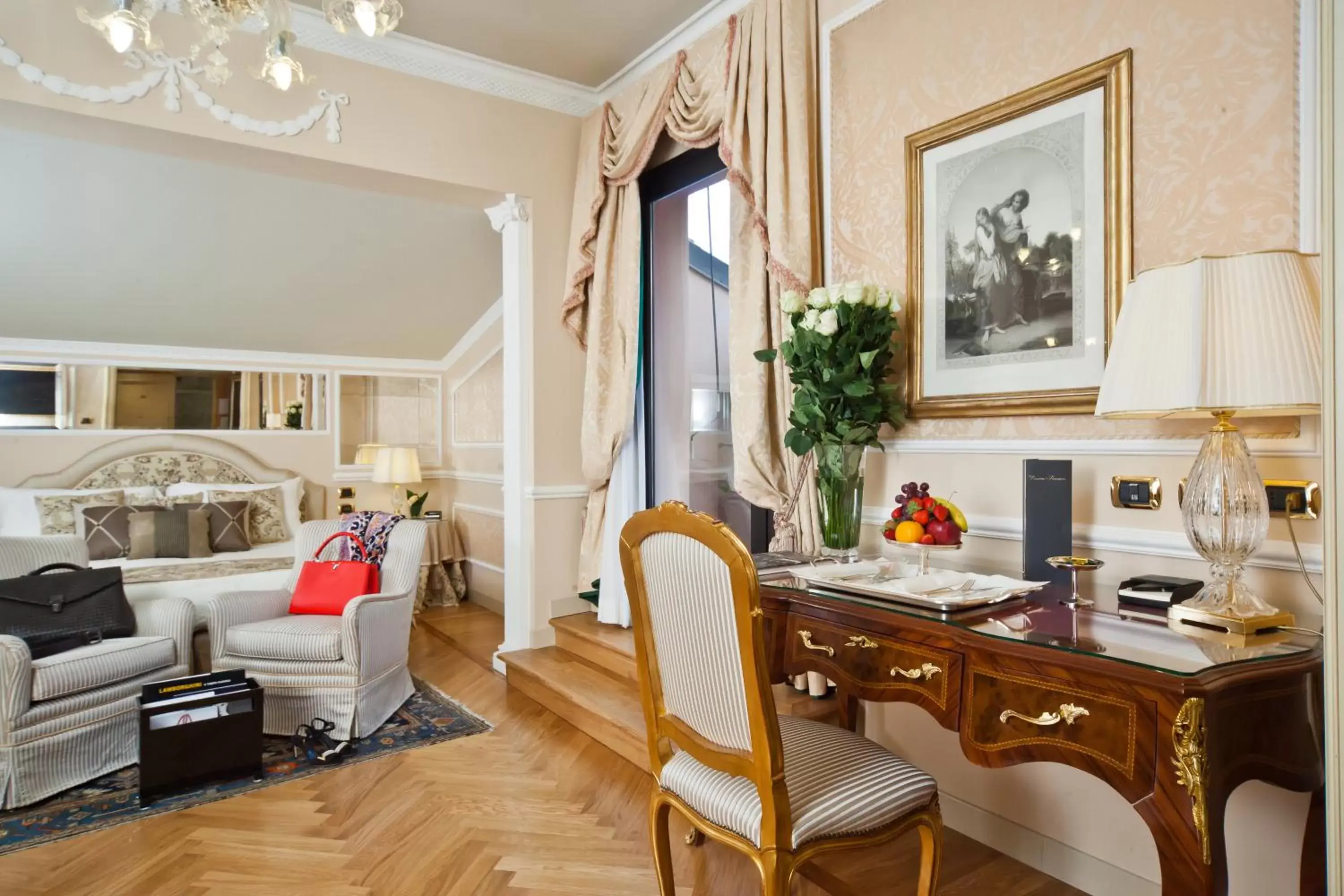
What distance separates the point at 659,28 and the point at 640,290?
1.13 metres

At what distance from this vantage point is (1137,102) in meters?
1.88

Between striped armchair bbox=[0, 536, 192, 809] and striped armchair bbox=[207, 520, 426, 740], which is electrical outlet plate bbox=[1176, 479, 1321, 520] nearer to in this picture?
striped armchair bbox=[207, 520, 426, 740]

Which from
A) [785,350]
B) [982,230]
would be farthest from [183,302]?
[982,230]

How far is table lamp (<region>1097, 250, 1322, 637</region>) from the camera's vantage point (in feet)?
4.28

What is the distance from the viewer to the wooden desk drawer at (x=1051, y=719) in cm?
125

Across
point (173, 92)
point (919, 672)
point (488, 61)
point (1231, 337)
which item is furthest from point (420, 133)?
point (1231, 337)

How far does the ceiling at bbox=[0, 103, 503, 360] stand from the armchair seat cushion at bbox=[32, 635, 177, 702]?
1962mm

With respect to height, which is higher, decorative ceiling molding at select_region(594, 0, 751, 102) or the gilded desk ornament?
decorative ceiling molding at select_region(594, 0, 751, 102)

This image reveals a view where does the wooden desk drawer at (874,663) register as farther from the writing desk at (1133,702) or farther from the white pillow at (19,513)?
the white pillow at (19,513)

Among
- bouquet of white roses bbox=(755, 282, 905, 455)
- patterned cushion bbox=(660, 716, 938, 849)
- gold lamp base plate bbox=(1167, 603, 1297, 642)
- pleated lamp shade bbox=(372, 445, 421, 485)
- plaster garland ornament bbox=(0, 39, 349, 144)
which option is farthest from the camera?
pleated lamp shade bbox=(372, 445, 421, 485)

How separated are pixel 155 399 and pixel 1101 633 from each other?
18.3 ft

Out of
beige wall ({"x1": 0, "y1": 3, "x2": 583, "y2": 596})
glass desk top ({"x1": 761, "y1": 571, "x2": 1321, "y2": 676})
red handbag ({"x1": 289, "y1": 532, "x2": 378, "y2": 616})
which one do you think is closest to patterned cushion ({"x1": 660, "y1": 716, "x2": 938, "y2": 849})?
glass desk top ({"x1": 761, "y1": 571, "x2": 1321, "y2": 676})

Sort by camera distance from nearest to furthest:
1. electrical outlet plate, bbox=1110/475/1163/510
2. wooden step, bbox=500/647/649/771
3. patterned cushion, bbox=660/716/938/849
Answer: patterned cushion, bbox=660/716/938/849
electrical outlet plate, bbox=1110/475/1163/510
wooden step, bbox=500/647/649/771

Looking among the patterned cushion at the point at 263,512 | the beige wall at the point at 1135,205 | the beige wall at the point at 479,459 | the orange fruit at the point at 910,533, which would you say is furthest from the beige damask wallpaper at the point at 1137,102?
the patterned cushion at the point at 263,512
